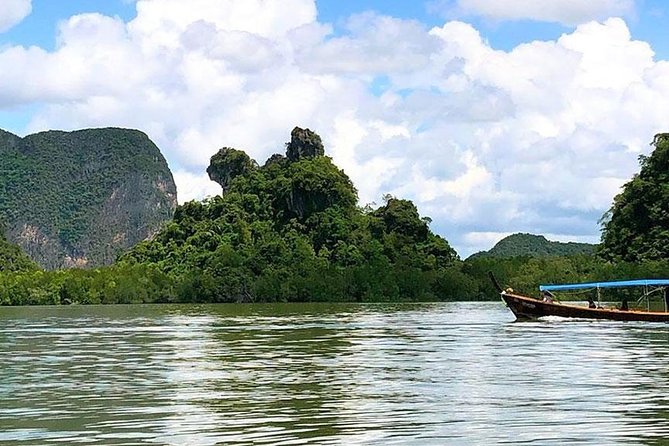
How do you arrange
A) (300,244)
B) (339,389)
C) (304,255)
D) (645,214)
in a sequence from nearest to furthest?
(339,389) < (645,214) < (304,255) < (300,244)

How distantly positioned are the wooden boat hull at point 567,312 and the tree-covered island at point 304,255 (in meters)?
22.5

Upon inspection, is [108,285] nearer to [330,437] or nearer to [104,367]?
[104,367]

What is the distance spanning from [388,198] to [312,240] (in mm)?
6534

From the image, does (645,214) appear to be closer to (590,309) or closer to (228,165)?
(590,309)

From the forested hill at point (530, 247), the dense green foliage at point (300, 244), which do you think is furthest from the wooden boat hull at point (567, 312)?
the forested hill at point (530, 247)

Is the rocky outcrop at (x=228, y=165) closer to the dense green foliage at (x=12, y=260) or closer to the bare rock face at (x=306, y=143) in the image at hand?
the bare rock face at (x=306, y=143)

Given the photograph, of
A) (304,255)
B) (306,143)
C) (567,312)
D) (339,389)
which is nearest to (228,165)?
(306,143)

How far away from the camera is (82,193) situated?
13075 centimetres

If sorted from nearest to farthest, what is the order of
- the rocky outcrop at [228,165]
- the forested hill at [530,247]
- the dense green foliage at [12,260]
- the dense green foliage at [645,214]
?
the dense green foliage at [645,214], the dense green foliage at [12,260], the rocky outcrop at [228,165], the forested hill at [530,247]

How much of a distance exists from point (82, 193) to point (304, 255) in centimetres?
6251

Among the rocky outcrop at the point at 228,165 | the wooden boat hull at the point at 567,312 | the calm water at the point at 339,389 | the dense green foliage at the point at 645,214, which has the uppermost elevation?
the rocky outcrop at the point at 228,165

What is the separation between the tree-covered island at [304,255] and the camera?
65938mm

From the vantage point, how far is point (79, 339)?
28.7 m

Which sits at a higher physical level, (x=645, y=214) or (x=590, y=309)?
(x=645, y=214)
